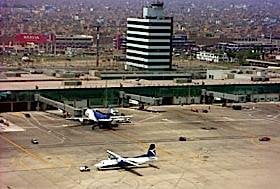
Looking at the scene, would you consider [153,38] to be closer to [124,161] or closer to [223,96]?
[223,96]

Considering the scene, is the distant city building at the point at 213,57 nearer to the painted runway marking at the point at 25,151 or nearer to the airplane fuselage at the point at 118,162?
the painted runway marking at the point at 25,151

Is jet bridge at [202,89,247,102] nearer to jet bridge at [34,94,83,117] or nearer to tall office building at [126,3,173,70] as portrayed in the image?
jet bridge at [34,94,83,117]

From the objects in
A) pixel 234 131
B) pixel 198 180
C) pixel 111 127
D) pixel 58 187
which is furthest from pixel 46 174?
pixel 234 131

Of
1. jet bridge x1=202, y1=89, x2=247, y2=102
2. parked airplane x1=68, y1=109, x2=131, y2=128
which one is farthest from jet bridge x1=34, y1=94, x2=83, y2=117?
Answer: jet bridge x1=202, y1=89, x2=247, y2=102

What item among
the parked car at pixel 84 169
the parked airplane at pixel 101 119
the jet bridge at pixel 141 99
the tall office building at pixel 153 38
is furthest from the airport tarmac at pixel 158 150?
the tall office building at pixel 153 38

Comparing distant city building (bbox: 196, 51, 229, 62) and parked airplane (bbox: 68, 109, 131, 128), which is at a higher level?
distant city building (bbox: 196, 51, 229, 62)
